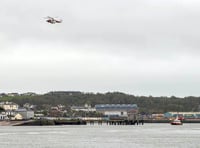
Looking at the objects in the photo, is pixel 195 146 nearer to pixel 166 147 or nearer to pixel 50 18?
pixel 166 147

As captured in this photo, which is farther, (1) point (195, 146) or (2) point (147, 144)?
(2) point (147, 144)

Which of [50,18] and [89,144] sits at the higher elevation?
[50,18]

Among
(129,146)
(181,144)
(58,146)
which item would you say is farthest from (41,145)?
(181,144)

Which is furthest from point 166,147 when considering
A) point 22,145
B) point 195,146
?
point 22,145

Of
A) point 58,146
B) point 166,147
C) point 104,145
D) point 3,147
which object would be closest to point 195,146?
point 166,147

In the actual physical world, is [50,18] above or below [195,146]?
above

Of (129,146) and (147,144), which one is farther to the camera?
(147,144)

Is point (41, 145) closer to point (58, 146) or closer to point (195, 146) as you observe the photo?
point (58, 146)
